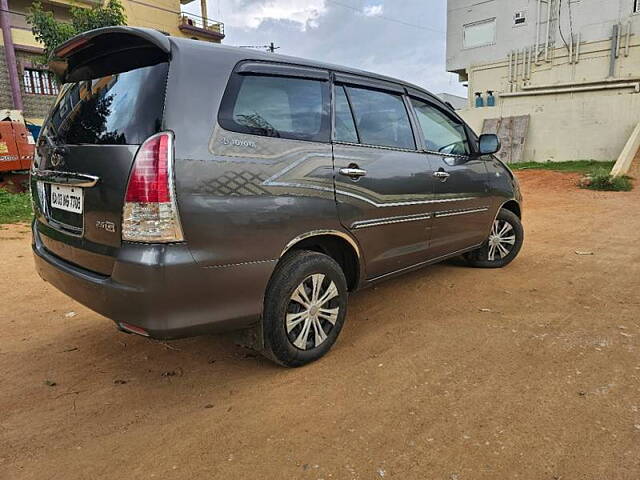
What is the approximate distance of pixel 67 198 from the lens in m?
2.41

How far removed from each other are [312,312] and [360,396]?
1.85 ft

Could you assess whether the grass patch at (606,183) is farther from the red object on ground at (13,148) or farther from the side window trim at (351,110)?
the red object on ground at (13,148)

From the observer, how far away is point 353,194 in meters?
2.86

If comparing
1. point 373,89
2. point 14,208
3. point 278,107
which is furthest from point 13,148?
point 278,107

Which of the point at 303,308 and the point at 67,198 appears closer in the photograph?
the point at 67,198

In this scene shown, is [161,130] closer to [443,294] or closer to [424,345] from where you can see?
[424,345]

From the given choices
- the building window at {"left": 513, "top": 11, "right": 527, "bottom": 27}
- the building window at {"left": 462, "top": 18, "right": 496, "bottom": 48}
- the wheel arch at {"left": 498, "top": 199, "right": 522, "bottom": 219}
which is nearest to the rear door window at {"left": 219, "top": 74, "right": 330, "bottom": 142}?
the wheel arch at {"left": 498, "top": 199, "right": 522, "bottom": 219}

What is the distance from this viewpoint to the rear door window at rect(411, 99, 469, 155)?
12.0ft

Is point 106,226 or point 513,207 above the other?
point 106,226

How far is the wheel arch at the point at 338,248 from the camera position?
268 cm

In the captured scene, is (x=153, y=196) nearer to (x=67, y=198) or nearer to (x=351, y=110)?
(x=67, y=198)

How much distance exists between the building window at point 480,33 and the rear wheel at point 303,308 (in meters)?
23.6

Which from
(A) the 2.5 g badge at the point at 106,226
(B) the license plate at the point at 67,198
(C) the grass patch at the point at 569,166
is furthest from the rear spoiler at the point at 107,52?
(C) the grass patch at the point at 569,166

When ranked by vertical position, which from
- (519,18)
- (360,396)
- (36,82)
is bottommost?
(360,396)
